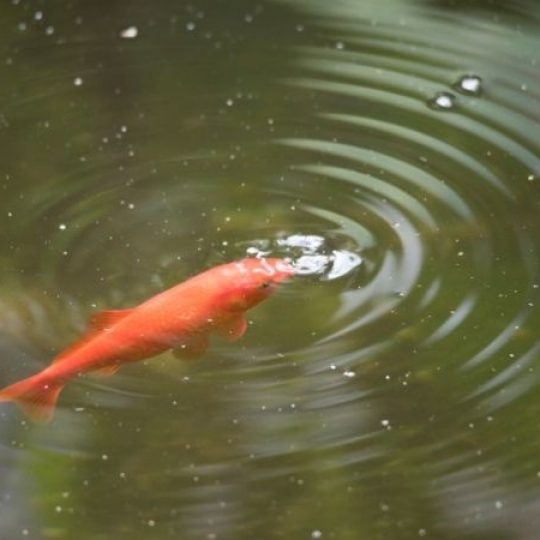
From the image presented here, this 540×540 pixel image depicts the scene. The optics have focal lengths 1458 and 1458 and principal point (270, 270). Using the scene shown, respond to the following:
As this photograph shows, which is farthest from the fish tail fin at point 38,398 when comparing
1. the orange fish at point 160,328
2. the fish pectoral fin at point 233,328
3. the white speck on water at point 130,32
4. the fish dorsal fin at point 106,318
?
the white speck on water at point 130,32

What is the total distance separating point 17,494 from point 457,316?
690mm

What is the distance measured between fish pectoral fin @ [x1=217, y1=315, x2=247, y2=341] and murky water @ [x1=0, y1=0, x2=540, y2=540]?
2 cm

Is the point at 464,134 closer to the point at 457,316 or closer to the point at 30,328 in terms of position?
the point at 457,316

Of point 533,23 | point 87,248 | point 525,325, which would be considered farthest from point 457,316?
point 533,23

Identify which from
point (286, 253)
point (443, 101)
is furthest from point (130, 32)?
point (286, 253)

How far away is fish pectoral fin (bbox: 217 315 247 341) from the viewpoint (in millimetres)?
2113

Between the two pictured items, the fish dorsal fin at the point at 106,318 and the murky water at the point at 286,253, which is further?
the fish dorsal fin at the point at 106,318

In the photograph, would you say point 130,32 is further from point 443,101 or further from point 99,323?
point 99,323

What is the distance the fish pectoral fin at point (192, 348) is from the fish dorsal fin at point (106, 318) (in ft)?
0.30

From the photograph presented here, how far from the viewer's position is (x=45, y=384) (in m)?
2.02

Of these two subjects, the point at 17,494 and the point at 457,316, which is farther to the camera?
the point at 457,316

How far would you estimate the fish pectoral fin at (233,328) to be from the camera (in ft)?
6.93

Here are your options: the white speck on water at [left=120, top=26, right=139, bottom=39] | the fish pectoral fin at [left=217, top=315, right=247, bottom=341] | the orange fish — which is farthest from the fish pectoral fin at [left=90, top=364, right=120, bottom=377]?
the white speck on water at [left=120, top=26, right=139, bottom=39]

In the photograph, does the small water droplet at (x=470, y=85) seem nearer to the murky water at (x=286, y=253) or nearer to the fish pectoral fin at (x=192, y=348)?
the murky water at (x=286, y=253)
